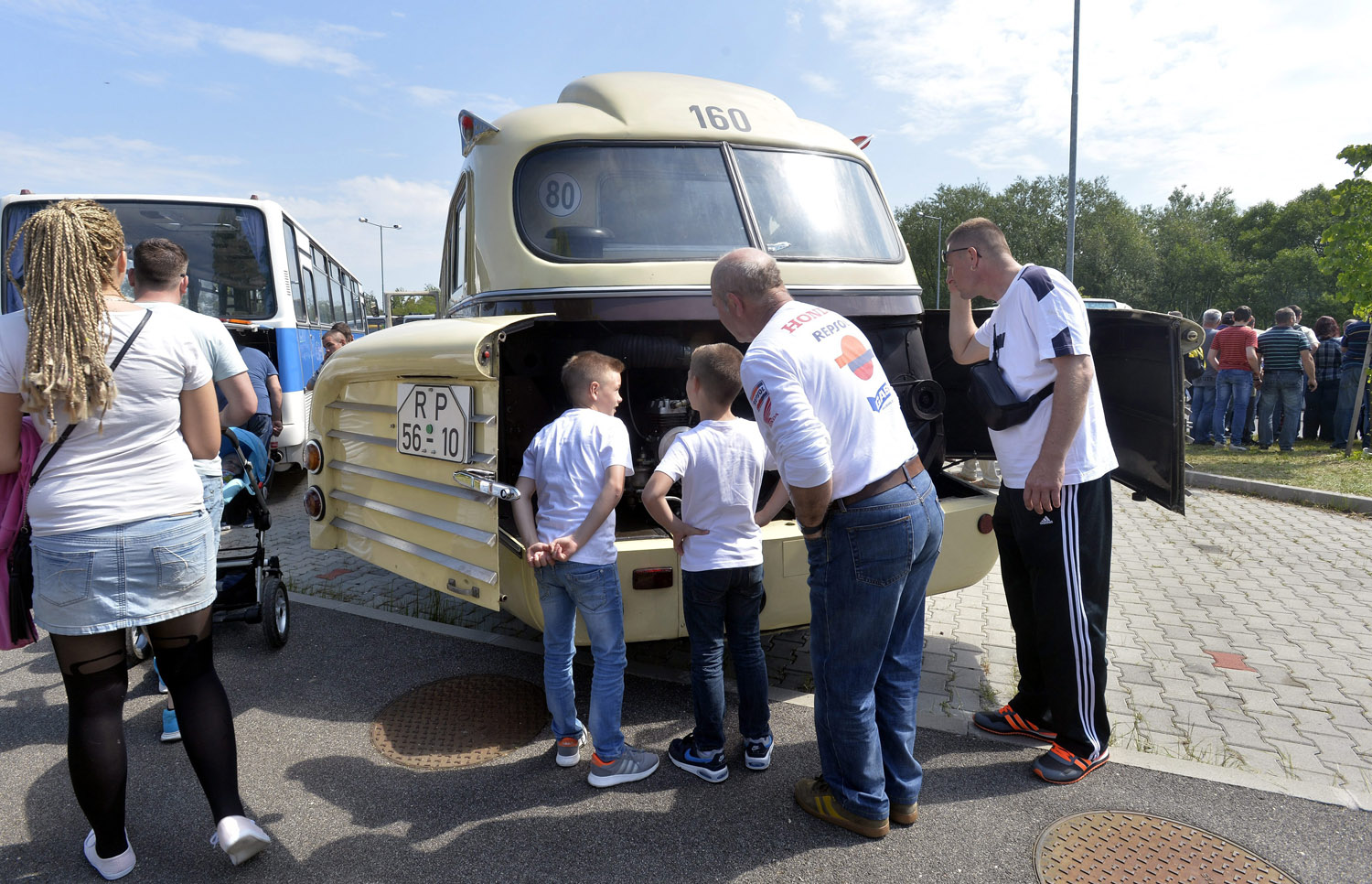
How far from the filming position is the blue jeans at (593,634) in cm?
305

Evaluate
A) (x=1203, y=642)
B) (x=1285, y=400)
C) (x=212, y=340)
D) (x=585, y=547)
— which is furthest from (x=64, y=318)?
(x=1285, y=400)

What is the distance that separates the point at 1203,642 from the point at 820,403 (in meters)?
3.36

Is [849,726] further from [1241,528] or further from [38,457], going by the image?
[1241,528]

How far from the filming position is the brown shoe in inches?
108

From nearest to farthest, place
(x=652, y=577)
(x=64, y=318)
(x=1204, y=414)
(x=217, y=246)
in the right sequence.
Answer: (x=64, y=318)
(x=652, y=577)
(x=217, y=246)
(x=1204, y=414)

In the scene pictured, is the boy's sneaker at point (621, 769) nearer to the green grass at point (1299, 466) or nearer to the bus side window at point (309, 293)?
the green grass at point (1299, 466)

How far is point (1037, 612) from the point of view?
3.21 metres

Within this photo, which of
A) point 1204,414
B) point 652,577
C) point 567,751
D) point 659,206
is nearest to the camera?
point 567,751

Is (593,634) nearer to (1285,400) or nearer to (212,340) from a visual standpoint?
(212,340)

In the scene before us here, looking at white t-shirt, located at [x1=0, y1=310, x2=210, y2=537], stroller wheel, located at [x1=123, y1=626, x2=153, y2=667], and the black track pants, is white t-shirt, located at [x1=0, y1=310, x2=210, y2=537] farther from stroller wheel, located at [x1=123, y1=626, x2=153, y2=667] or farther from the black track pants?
the black track pants

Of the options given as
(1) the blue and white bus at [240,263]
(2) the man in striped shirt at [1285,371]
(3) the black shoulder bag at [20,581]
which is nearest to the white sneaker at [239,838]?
(3) the black shoulder bag at [20,581]

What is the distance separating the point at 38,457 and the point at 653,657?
281cm

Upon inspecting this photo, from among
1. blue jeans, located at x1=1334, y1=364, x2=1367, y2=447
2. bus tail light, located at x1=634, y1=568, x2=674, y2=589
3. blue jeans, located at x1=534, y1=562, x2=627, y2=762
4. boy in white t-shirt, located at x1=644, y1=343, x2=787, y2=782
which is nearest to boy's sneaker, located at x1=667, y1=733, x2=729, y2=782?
boy in white t-shirt, located at x1=644, y1=343, x2=787, y2=782

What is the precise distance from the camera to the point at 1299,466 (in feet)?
32.7
